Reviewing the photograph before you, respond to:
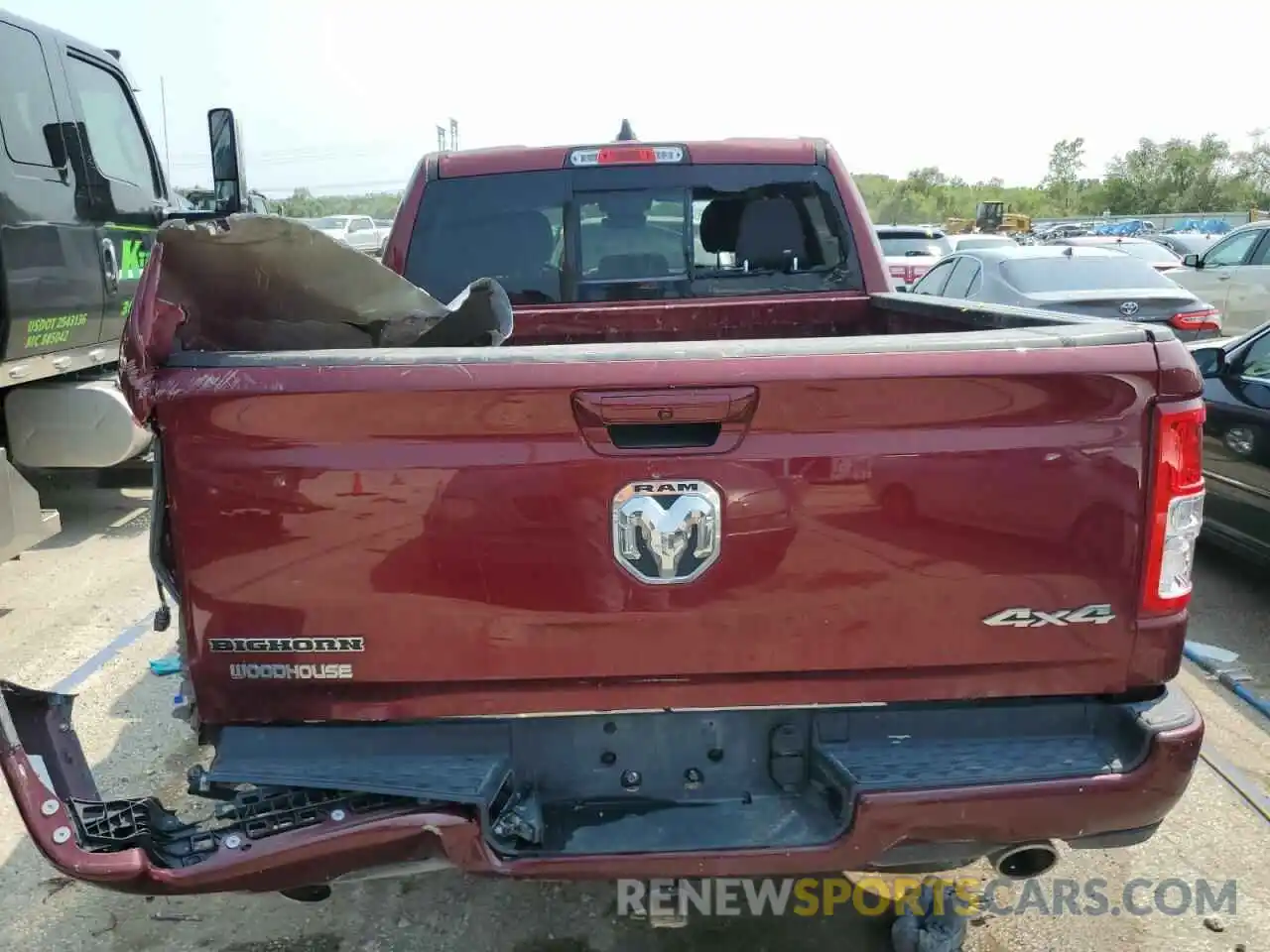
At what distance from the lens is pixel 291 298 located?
288 centimetres

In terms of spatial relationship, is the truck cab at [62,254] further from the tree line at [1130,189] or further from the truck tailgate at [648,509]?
the tree line at [1130,189]

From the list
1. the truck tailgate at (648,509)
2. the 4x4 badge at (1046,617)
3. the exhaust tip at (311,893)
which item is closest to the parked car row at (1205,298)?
the 4x4 badge at (1046,617)

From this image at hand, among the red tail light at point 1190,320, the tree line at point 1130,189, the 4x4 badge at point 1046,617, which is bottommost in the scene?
the tree line at point 1130,189

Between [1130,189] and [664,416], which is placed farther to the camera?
[1130,189]

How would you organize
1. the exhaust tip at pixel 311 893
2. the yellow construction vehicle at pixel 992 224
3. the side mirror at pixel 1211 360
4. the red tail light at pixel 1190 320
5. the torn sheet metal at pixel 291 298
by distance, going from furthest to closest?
the yellow construction vehicle at pixel 992 224 < the red tail light at pixel 1190 320 < the side mirror at pixel 1211 360 < the exhaust tip at pixel 311 893 < the torn sheet metal at pixel 291 298

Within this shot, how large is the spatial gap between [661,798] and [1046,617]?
0.94m

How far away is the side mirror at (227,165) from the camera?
5.43 meters

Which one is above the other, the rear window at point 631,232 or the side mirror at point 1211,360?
the rear window at point 631,232

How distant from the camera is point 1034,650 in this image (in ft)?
7.51

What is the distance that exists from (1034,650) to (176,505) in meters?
1.84

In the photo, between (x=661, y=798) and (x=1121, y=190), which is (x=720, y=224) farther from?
(x=1121, y=190)

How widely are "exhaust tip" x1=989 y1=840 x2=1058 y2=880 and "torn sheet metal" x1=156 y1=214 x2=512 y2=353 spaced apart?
1888mm

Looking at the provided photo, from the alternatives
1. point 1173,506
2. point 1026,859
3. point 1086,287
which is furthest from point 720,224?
point 1086,287

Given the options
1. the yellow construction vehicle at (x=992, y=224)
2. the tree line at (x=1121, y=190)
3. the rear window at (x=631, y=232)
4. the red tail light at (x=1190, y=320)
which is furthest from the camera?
the tree line at (x=1121, y=190)
